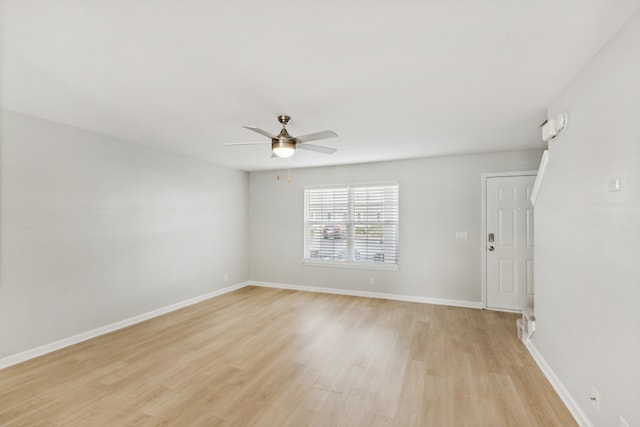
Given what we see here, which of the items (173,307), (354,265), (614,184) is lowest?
(173,307)

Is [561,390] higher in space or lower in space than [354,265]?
lower

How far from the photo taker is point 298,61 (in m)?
1.97

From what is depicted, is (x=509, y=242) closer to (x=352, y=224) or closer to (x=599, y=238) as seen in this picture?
(x=352, y=224)

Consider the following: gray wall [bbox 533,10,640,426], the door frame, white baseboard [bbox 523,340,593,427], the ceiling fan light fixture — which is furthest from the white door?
Answer: the ceiling fan light fixture

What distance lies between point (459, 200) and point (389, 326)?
2444mm

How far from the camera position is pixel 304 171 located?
5.92 meters

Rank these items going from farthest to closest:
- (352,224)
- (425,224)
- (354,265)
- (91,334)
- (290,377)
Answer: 1. (352,224)
2. (354,265)
3. (425,224)
4. (91,334)
5. (290,377)

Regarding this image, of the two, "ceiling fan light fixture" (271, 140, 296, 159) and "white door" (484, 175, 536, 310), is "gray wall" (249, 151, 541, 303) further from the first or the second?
"ceiling fan light fixture" (271, 140, 296, 159)

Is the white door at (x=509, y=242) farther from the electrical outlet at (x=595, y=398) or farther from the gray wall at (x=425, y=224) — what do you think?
the electrical outlet at (x=595, y=398)

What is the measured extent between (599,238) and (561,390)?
1.39 metres

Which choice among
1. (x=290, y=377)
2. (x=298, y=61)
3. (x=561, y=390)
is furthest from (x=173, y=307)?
(x=561, y=390)

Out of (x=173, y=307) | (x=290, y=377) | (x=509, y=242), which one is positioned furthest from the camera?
(x=173, y=307)

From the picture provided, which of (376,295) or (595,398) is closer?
(595,398)

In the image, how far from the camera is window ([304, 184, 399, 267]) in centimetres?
524
